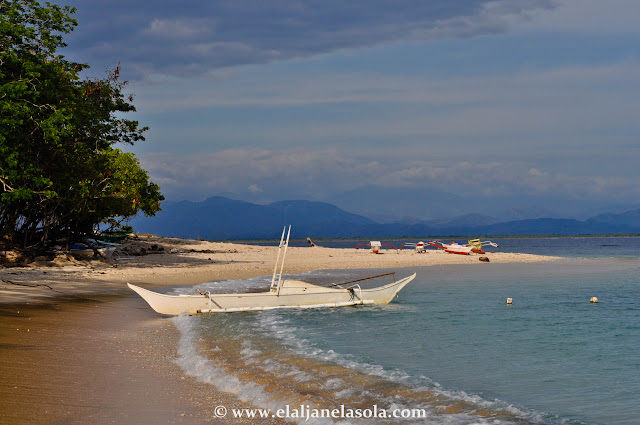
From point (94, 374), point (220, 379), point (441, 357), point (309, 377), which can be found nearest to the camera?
point (94, 374)

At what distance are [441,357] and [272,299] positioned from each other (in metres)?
8.94

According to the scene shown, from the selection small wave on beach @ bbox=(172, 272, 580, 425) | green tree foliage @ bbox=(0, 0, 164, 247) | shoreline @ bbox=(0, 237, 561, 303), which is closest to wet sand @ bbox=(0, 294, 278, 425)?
small wave on beach @ bbox=(172, 272, 580, 425)

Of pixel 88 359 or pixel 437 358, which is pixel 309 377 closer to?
pixel 437 358

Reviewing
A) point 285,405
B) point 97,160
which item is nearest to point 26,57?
Result: point 97,160

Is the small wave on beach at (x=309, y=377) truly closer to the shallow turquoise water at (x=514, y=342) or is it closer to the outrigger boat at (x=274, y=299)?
the shallow turquoise water at (x=514, y=342)

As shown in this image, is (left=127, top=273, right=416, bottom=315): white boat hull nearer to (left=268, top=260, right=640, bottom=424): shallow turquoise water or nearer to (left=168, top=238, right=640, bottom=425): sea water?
(left=168, top=238, right=640, bottom=425): sea water

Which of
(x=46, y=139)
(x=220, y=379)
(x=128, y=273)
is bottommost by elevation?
(x=220, y=379)

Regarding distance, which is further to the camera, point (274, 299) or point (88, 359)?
point (274, 299)

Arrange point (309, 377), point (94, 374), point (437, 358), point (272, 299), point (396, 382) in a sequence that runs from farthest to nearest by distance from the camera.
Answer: point (272, 299) < point (437, 358) < point (309, 377) < point (396, 382) < point (94, 374)

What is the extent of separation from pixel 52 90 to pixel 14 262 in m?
10.4

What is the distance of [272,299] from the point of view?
75.3 ft

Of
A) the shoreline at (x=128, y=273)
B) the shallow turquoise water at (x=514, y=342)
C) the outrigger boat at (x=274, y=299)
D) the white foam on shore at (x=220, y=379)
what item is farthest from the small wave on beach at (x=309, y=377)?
the shoreline at (x=128, y=273)

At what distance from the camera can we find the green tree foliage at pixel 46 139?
29.8m

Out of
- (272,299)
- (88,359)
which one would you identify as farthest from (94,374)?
(272,299)
